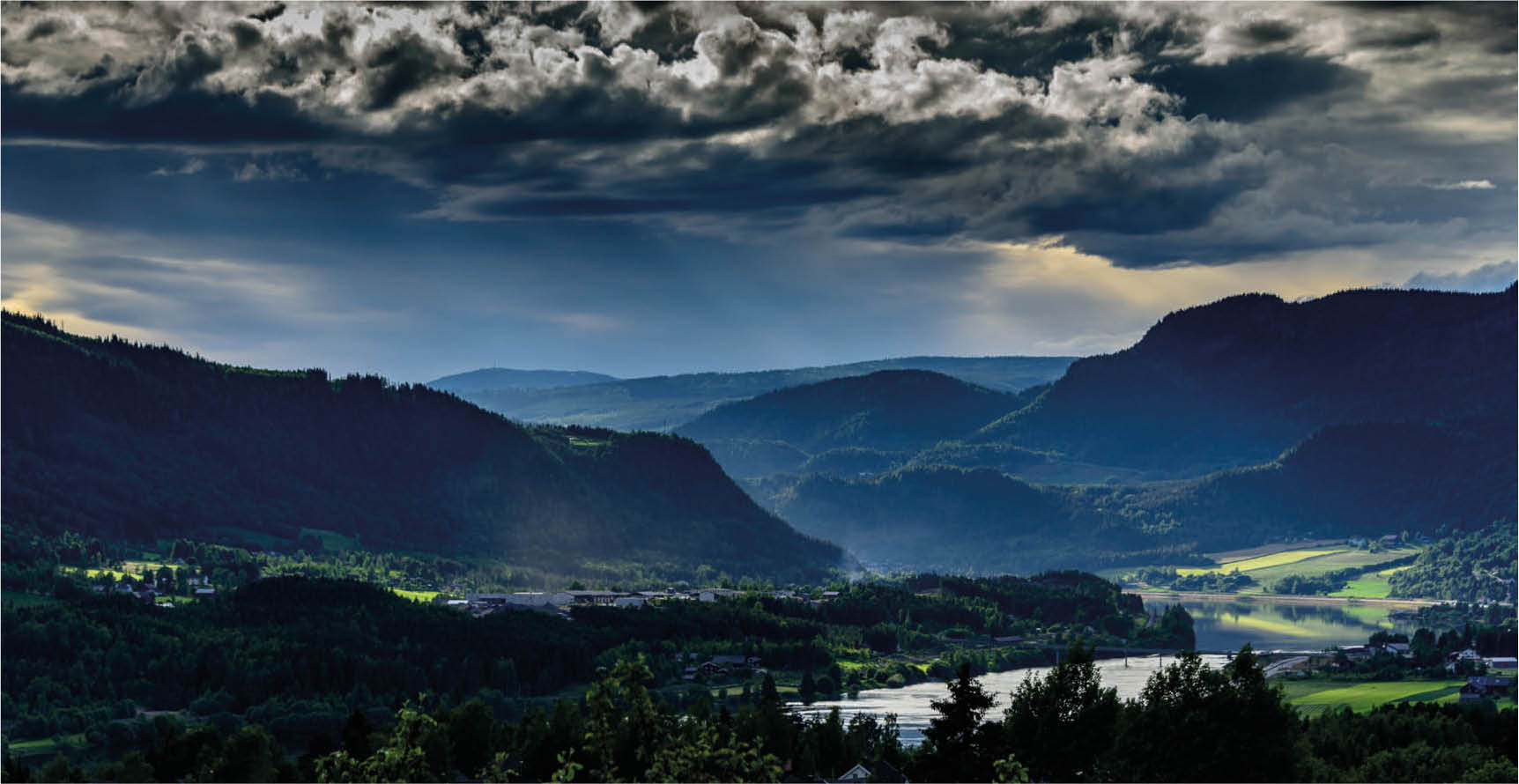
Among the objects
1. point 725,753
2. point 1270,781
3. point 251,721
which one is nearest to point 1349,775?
point 1270,781

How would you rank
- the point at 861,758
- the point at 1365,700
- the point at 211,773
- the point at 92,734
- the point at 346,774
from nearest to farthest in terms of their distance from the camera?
the point at 346,774 < the point at 211,773 < the point at 861,758 < the point at 92,734 < the point at 1365,700

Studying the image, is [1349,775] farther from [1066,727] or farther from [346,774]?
[346,774]

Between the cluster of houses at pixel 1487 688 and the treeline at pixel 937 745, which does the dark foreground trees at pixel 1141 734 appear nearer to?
the treeline at pixel 937 745

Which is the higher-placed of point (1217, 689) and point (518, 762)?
point (1217, 689)

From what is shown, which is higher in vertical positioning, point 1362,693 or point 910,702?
point 1362,693

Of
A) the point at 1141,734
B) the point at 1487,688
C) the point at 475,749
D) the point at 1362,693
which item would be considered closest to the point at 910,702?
the point at 1362,693

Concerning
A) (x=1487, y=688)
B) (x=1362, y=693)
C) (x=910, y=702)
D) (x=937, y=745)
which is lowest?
(x=910, y=702)

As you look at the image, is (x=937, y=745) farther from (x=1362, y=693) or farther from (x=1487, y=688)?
(x=1487, y=688)

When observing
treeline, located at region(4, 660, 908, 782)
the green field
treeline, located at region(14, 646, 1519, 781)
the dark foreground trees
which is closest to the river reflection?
the green field
